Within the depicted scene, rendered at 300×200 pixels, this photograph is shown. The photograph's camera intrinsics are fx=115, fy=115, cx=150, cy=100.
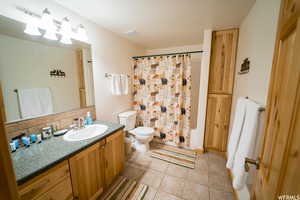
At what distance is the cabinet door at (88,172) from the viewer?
109cm

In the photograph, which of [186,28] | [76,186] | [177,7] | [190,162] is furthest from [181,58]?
[76,186]

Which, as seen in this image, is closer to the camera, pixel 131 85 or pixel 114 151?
pixel 114 151

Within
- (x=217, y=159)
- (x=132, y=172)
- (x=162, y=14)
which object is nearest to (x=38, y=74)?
(x=162, y=14)

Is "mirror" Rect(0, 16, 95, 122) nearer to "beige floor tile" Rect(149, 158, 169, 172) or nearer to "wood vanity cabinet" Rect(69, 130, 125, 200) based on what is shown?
"wood vanity cabinet" Rect(69, 130, 125, 200)

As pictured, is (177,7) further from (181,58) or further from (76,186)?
(76,186)

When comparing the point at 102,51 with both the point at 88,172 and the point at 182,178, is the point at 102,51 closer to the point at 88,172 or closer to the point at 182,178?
the point at 88,172

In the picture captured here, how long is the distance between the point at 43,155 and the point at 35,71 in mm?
892

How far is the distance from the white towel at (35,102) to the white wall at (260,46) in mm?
2184

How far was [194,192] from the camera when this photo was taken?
1.52 metres

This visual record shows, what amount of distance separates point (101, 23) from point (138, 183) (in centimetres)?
248

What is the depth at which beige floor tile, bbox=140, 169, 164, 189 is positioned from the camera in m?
1.64

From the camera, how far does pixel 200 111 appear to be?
2.19m

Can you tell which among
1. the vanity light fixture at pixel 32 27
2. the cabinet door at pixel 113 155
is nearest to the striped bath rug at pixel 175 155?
the cabinet door at pixel 113 155

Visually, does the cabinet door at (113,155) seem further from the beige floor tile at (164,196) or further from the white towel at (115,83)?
the white towel at (115,83)
